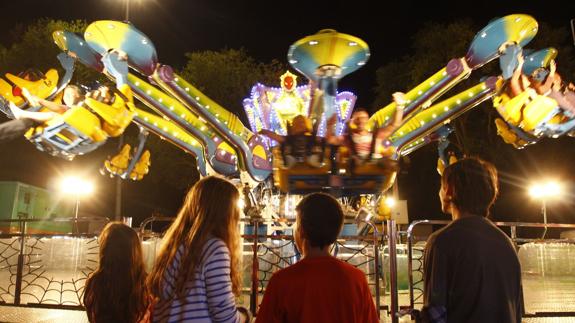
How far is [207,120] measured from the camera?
7938 millimetres

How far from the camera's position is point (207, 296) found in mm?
2156

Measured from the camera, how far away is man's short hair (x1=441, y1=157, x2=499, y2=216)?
227cm

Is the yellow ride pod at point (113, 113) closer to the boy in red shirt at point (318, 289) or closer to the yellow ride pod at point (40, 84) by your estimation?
the yellow ride pod at point (40, 84)

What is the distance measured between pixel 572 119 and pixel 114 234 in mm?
7715

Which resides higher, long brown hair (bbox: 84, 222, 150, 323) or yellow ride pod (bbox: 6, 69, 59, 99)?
yellow ride pod (bbox: 6, 69, 59, 99)

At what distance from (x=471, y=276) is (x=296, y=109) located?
7.59m

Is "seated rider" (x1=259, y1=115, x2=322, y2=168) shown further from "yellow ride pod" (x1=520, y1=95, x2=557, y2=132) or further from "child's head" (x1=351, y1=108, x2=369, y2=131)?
"yellow ride pod" (x1=520, y1=95, x2=557, y2=132)

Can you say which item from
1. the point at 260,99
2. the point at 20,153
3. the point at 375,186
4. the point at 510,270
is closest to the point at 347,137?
the point at 375,186

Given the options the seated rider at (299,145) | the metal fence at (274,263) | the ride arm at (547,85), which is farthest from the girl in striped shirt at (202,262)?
the ride arm at (547,85)

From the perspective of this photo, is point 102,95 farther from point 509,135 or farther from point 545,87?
point 509,135

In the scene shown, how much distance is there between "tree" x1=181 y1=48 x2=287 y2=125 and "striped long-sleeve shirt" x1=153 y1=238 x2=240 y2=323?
827 inches

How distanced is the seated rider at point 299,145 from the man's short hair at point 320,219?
2897 mm

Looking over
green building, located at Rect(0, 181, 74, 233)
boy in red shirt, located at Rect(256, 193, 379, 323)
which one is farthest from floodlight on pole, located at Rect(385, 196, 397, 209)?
green building, located at Rect(0, 181, 74, 233)

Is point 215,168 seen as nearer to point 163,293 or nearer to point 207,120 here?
point 207,120
